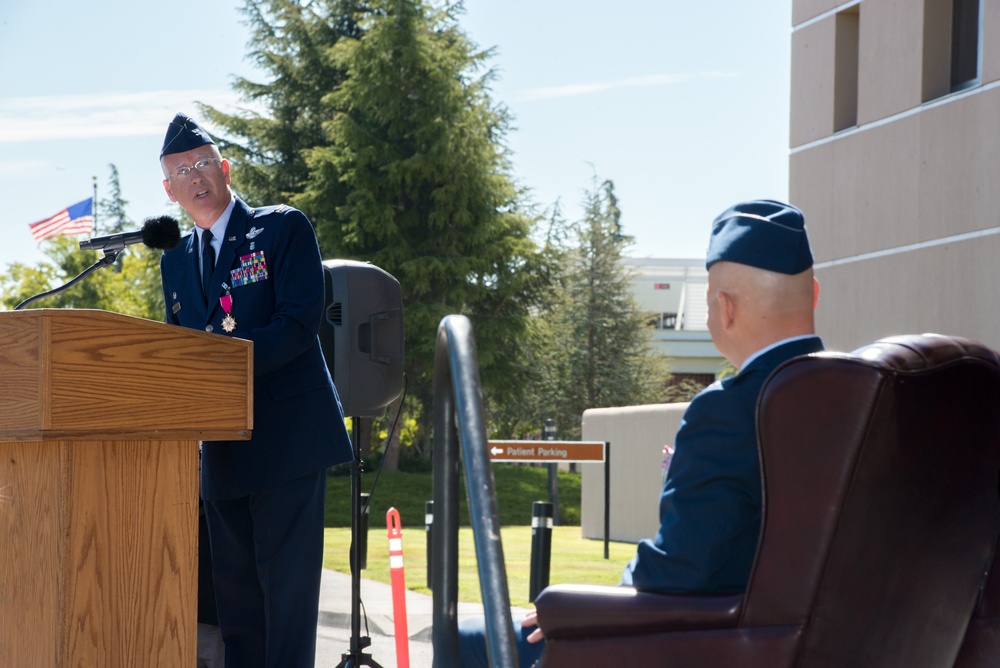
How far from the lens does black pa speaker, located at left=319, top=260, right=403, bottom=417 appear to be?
6281 millimetres

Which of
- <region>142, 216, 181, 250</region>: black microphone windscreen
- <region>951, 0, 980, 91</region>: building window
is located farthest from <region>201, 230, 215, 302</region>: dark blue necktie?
<region>951, 0, 980, 91</region>: building window

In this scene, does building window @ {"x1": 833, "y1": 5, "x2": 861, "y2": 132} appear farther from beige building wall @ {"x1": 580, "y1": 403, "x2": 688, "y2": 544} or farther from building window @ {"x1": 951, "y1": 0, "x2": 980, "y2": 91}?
beige building wall @ {"x1": 580, "y1": 403, "x2": 688, "y2": 544}

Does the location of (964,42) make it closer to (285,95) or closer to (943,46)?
(943,46)

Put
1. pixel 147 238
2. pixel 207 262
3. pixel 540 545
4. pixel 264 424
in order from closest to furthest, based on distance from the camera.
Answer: pixel 147 238
pixel 264 424
pixel 207 262
pixel 540 545

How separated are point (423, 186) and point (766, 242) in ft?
102

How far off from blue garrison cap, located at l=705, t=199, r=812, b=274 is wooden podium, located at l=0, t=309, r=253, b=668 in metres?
1.26

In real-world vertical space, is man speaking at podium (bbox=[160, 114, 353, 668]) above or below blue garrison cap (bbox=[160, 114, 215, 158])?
below

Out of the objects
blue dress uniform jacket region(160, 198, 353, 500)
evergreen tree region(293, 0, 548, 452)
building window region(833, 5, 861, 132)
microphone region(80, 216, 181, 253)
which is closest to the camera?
microphone region(80, 216, 181, 253)

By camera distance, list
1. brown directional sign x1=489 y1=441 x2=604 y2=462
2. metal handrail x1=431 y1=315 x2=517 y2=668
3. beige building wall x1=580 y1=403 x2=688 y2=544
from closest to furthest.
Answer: metal handrail x1=431 y1=315 x2=517 y2=668 → brown directional sign x1=489 y1=441 x2=604 y2=462 → beige building wall x1=580 y1=403 x2=688 y2=544

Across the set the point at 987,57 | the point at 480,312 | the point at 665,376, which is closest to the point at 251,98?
the point at 480,312

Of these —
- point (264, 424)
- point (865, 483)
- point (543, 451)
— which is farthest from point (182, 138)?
point (543, 451)

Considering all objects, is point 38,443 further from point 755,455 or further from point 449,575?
point 755,455

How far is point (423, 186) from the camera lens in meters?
33.1

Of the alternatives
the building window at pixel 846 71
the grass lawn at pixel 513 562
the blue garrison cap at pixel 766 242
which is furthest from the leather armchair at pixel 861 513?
the building window at pixel 846 71
